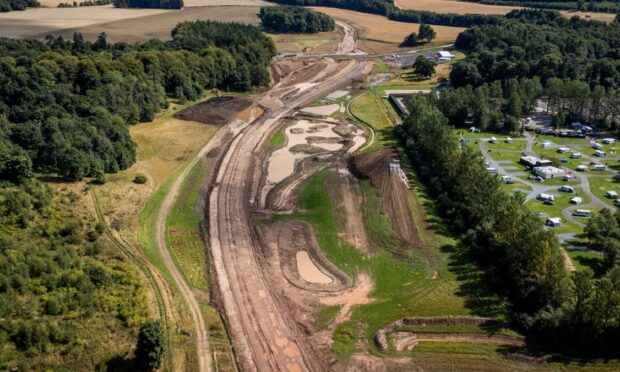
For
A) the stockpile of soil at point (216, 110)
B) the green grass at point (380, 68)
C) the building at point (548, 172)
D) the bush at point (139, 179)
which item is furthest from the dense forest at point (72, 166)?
the building at point (548, 172)

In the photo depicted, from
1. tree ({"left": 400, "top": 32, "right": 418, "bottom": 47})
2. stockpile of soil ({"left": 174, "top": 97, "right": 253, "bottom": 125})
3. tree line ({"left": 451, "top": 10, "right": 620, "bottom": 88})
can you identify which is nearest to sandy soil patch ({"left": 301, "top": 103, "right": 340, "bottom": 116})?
stockpile of soil ({"left": 174, "top": 97, "right": 253, "bottom": 125})

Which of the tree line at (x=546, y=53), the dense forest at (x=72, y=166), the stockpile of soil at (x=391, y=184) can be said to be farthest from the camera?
the tree line at (x=546, y=53)

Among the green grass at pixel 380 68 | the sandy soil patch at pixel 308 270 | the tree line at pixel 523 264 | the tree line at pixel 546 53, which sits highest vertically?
the tree line at pixel 546 53

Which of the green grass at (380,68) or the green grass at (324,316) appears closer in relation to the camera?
the green grass at (324,316)

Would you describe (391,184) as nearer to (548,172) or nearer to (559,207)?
(559,207)

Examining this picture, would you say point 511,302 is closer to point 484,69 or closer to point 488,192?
point 488,192

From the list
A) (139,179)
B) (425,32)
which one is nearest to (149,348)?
(139,179)

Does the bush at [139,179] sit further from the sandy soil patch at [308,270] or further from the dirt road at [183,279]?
Result: the sandy soil patch at [308,270]

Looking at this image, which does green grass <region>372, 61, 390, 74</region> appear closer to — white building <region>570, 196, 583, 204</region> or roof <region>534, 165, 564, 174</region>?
roof <region>534, 165, 564, 174</region>
